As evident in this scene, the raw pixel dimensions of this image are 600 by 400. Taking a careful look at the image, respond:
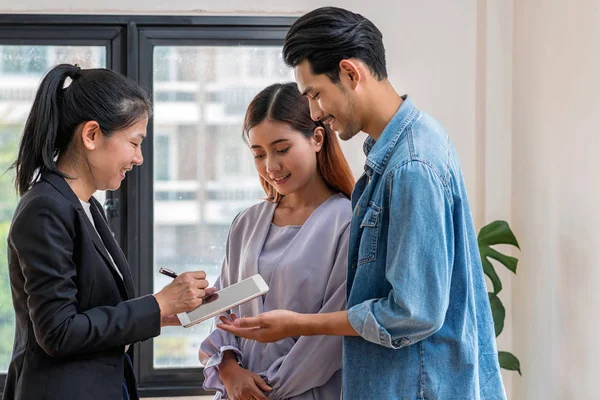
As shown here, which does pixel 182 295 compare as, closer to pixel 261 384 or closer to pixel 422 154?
pixel 261 384

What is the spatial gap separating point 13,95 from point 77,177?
5.85 ft

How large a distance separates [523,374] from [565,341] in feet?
1.52

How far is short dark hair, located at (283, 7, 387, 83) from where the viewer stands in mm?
1340

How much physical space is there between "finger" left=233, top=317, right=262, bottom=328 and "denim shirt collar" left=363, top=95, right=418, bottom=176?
40cm

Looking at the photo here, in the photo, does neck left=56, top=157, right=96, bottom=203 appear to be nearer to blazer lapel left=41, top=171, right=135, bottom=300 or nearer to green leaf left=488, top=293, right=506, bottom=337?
blazer lapel left=41, top=171, right=135, bottom=300

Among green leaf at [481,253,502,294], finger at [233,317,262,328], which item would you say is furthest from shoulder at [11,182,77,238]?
green leaf at [481,253,502,294]

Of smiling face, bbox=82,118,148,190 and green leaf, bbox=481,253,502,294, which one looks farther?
green leaf, bbox=481,253,502,294

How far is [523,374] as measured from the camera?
9.63 ft

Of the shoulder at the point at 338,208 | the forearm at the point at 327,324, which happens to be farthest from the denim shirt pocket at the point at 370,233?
the shoulder at the point at 338,208

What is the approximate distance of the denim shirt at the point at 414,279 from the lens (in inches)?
48.7

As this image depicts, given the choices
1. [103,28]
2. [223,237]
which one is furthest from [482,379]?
[103,28]

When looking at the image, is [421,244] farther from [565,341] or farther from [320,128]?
[565,341]

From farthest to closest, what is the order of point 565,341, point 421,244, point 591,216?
point 565,341
point 591,216
point 421,244

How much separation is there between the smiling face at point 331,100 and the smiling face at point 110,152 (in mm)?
384
